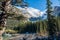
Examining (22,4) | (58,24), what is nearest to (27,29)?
(58,24)

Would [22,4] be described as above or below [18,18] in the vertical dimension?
above

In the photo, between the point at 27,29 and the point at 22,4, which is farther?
the point at 27,29

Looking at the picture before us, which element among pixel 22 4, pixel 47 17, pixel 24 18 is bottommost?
pixel 47 17

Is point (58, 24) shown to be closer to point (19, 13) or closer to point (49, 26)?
point (49, 26)

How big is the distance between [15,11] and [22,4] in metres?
0.41

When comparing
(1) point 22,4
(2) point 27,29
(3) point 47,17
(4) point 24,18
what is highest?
(1) point 22,4

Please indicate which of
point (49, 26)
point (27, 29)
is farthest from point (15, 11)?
point (27, 29)

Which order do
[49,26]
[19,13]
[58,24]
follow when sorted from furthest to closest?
[58,24] < [49,26] < [19,13]

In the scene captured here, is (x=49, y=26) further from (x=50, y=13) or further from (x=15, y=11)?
(x=15, y=11)

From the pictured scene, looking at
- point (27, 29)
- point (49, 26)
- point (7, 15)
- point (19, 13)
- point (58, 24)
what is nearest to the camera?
point (7, 15)

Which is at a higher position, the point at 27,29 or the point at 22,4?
the point at 22,4

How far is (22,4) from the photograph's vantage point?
17.1ft

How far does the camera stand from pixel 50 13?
82.2 feet

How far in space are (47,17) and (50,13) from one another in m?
0.63
